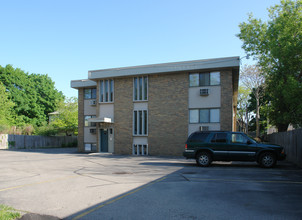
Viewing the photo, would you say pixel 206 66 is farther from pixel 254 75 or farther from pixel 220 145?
pixel 254 75

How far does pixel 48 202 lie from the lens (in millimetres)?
6633

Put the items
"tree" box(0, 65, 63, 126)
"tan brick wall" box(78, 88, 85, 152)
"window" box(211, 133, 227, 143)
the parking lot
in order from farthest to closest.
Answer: "tree" box(0, 65, 63, 126) < "tan brick wall" box(78, 88, 85, 152) < "window" box(211, 133, 227, 143) < the parking lot

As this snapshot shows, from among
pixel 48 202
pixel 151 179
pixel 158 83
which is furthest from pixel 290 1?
pixel 48 202

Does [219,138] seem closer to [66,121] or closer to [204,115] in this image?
[204,115]

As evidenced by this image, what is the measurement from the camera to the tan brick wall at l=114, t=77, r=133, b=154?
24.1 metres

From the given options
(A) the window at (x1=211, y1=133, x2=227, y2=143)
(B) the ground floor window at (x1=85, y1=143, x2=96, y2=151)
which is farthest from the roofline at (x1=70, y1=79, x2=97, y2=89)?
(A) the window at (x1=211, y1=133, x2=227, y2=143)

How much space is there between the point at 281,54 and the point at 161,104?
10349 millimetres

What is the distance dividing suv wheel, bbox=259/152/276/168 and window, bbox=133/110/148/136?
1135cm

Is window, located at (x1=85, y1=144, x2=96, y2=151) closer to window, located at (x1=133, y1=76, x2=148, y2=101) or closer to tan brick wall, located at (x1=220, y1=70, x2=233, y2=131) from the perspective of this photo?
window, located at (x1=133, y1=76, x2=148, y2=101)

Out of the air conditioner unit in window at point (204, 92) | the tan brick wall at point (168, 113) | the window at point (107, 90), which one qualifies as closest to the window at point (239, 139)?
the air conditioner unit in window at point (204, 92)

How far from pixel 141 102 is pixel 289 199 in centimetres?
1757

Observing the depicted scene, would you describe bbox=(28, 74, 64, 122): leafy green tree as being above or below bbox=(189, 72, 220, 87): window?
above

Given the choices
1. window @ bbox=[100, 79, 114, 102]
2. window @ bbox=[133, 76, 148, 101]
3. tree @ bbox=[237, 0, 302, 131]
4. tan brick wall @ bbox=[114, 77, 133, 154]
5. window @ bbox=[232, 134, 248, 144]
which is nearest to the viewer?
window @ bbox=[232, 134, 248, 144]

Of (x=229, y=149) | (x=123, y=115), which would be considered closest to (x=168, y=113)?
(x=123, y=115)
